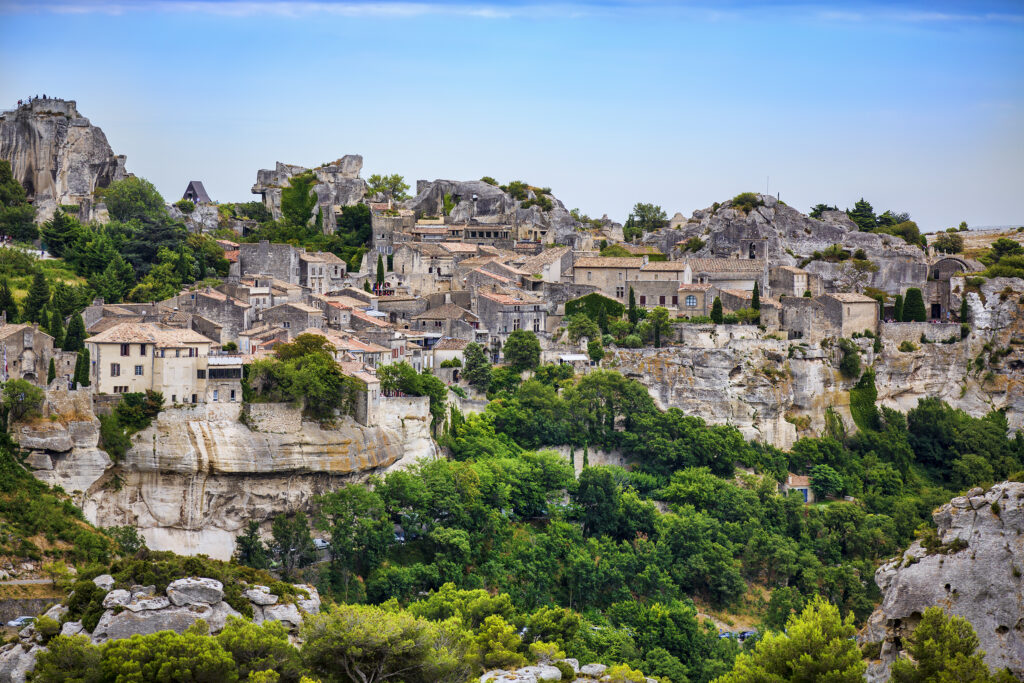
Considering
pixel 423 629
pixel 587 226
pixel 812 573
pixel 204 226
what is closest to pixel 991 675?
pixel 423 629

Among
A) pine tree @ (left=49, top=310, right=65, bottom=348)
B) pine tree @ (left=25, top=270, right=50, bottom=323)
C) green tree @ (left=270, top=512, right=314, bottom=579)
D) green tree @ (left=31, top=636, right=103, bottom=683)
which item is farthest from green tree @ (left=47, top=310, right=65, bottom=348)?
green tree @ (left=31, top=636, right=103, bottom=683)

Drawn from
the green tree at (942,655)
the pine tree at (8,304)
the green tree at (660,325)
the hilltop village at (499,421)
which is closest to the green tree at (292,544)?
the hilltop village at (499,421)

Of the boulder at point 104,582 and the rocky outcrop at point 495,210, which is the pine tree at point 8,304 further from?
the rocky outcrop at point 495,210

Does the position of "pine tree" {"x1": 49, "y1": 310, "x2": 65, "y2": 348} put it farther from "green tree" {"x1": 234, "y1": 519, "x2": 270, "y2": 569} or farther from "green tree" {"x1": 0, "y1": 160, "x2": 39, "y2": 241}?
"green tree" {"x1": 0, "y1": 160, "x2": 39, "y2": 241}

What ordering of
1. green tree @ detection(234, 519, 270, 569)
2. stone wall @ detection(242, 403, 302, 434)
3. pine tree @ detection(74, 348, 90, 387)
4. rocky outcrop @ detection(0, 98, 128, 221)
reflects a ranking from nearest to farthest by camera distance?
green tree @ detection(234, 519, 270, 569) → pine tree @ detection(74, 348, 90, 387) → stone wall @ detection(242, 403, 302, 434) → rocky outcrop @ detection(0, 98, 128, 221)

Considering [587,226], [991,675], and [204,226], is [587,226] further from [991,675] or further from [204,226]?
[991,675]

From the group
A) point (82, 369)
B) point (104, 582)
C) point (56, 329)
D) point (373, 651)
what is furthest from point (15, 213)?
point (373, 651)

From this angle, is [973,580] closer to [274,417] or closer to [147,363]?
[274,417]
